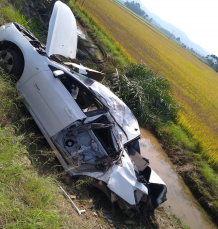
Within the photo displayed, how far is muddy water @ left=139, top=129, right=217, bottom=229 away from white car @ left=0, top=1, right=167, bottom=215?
186 centimetres

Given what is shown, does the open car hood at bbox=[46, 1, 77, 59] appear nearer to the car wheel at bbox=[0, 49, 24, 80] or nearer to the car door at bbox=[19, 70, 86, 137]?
the car wheel at bbox=[0, 49, 24, 80]

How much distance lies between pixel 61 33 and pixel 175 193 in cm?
523

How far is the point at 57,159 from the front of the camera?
4113 millimetres

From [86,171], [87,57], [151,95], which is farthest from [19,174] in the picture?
A: [87,57]

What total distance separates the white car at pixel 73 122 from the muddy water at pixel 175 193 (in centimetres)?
186

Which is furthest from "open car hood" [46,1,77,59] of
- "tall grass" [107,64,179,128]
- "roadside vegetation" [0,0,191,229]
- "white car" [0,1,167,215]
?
"tall grass" [107,64,179,128]

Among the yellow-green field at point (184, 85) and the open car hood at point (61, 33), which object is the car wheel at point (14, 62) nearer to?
the open car hood at point (61, 33)

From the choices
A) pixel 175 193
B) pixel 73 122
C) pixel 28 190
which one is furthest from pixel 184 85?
pixel 28 190

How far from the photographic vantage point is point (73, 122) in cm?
366

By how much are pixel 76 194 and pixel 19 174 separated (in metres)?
1.47

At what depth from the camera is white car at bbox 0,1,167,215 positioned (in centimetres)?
367

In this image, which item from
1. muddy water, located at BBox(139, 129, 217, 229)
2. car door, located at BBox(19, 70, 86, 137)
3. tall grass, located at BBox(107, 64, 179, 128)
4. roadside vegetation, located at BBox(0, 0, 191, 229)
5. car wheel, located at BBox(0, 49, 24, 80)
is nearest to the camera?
roadside vegetation, located at BBox(0, 0, 191, 229)

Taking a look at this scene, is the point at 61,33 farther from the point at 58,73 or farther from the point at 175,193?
the point at 175,193

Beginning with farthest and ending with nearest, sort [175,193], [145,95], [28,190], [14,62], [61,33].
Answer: [145,95]
[175,193]
[61,33]
[14,62]
[28,190]
